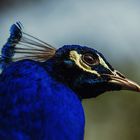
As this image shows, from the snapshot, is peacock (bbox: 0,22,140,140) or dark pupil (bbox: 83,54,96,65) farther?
dark pupil (bbox: 83,54,96,65)

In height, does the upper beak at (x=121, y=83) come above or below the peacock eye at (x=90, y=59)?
below

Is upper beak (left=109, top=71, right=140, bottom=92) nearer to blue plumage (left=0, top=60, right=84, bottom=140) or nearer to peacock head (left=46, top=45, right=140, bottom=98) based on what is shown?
peacock head (left=46, top=45, right=140, bottom=98)

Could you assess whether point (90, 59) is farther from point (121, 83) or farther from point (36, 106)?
point (36, 106)

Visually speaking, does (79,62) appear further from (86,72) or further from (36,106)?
(36,106)

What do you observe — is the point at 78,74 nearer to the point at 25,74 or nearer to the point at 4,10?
the point at 25,74

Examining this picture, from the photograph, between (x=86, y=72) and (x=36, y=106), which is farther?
(x=86, y=72)

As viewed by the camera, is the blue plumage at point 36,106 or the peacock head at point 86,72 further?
the peacock head at point 86,72

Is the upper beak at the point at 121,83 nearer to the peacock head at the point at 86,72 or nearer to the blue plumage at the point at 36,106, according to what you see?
the peacock head at the point at 86,72

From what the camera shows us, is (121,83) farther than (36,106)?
Yes

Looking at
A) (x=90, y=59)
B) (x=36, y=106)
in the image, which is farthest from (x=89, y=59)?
(x=36, y=106)
